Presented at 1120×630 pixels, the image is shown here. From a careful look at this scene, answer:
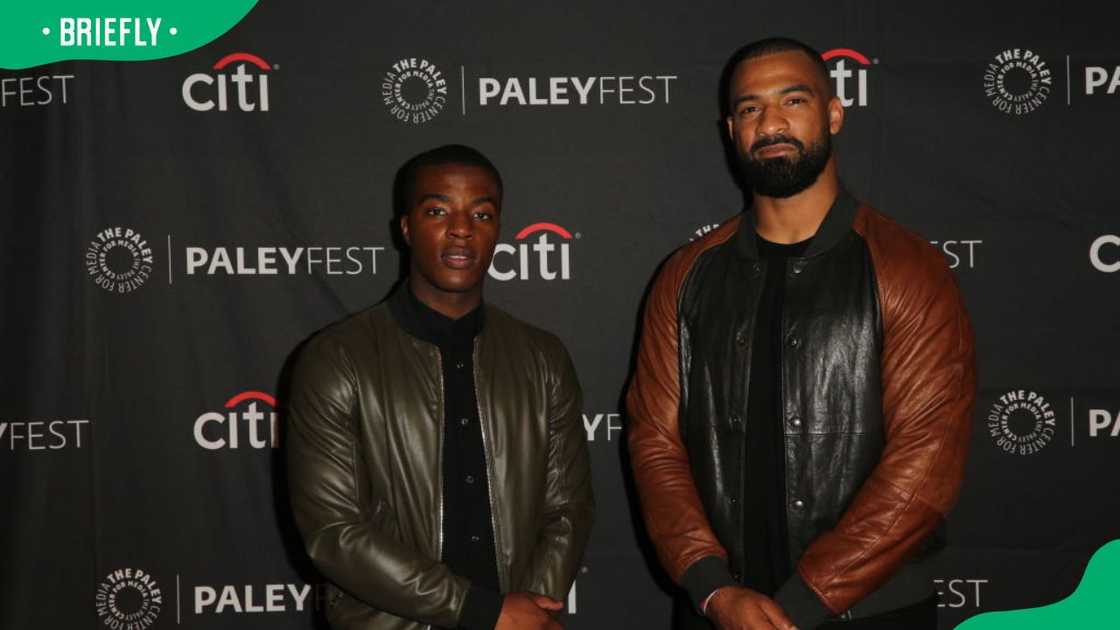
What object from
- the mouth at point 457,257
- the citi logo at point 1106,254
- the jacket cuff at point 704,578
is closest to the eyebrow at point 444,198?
the mouth at point 457,257

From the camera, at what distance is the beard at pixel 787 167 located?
2119 millimetres

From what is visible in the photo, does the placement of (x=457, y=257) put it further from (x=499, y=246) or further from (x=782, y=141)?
(x=499, y=246)

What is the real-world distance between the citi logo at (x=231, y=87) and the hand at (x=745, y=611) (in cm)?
199

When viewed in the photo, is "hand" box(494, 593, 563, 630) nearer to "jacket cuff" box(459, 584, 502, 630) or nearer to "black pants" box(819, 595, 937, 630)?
"jacket cuff" box(459, 584, 502, 630)

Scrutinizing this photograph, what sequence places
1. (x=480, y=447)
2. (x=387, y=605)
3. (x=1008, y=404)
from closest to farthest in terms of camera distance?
1. (x=387, y=605)
2. (x=480, y=447)
3. (x=1008, y=404)

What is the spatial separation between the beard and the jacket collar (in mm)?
90

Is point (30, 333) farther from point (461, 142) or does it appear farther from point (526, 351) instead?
point (526, 351)

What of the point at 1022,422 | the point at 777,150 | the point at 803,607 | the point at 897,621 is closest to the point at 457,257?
the point at 777,150

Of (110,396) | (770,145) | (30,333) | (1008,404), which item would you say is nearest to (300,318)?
(110,396)

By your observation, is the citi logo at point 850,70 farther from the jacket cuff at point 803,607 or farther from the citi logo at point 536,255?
the jacket cuff at point 803,607

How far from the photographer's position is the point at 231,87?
3033 millimetres

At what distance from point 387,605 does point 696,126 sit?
5.66ft

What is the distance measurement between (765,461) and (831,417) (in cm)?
17

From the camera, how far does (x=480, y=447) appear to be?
2.15m
